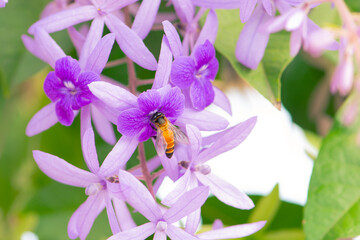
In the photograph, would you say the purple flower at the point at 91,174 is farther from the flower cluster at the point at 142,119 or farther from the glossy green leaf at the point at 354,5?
the glossy green leaf at the point at 354,5

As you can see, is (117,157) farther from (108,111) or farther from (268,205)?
(268,205)

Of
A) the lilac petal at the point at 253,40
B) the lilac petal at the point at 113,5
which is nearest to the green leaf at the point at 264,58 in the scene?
the lilac petal at the point at 253,40

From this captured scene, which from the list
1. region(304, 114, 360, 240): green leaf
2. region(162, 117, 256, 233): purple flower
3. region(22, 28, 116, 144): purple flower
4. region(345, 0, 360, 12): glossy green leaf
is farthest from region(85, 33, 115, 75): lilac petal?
region(345, 0, 360, 12): glossy green leaf

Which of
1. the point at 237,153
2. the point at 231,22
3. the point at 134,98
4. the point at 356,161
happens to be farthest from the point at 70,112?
the point at 237,153

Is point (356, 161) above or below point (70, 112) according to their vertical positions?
below

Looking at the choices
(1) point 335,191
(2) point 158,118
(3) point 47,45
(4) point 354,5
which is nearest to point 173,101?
(2) point 158,118

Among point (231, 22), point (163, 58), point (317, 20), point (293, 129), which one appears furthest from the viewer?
point (293, 129)

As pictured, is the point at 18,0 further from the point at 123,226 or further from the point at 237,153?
the point at 237,153
